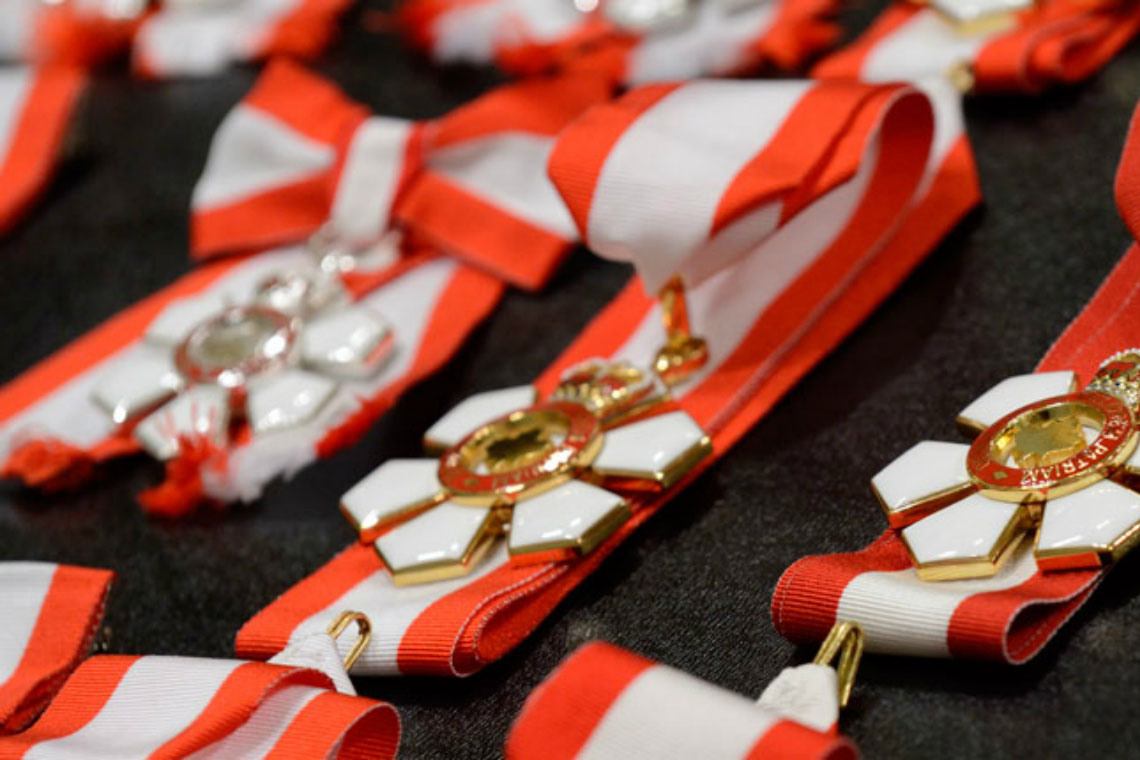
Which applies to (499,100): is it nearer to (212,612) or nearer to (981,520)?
(212,612)

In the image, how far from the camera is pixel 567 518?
2.95 ft

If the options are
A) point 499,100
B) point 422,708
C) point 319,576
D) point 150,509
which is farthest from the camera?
point 499,100

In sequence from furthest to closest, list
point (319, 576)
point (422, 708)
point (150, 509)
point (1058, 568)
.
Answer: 1. point (150, 509)
2. point (319, 576)
3. point (422, 708)
4. point (1058, 568)

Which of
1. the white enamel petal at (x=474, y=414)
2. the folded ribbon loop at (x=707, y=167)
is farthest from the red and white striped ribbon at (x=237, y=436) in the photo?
the folded ribbon loop at (x=707, y=167)

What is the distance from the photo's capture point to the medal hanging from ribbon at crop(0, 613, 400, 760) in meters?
0.80

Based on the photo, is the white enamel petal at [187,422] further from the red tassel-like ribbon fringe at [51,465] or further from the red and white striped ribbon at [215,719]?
the red and white striped ribbon at [215,719]

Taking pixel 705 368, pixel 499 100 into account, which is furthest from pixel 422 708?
pixel 499 100

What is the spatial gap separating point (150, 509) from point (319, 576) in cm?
20

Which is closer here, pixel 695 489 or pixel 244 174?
pixel 695 489

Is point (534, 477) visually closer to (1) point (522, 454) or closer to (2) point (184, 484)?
(1) point (522, 454)

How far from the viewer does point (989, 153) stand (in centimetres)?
120

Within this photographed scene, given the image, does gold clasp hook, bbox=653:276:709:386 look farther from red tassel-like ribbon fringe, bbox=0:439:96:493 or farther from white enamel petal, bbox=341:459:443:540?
red tassel-like ribbon fringe, bbox=0:439:96:493

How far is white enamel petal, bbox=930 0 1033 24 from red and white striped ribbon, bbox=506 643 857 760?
0.73 meters

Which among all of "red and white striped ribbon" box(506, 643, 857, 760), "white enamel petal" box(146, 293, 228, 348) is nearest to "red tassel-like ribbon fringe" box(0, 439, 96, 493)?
"white enamel petal" box(146, 293, 228, 348)
